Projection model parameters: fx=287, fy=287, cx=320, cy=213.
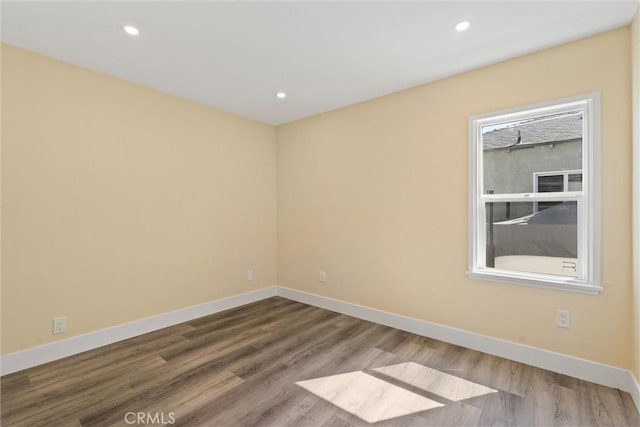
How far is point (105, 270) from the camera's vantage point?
2.71 m

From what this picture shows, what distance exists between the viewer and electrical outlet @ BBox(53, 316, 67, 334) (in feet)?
7.98

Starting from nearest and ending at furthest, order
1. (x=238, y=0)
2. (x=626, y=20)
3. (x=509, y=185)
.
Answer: (x=238, y=0)
(x=626, y=20)
(x=509, y=185)

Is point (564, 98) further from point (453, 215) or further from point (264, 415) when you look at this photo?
point (264, 415)

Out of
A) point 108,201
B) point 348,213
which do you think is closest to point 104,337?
point 108,201

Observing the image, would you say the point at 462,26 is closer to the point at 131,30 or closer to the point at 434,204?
the point at 434,204

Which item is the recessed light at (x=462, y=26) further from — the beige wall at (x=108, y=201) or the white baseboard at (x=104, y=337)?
the white baseboard at (x=104, y=337)

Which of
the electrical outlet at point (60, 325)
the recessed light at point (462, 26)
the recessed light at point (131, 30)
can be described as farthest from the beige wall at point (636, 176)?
the electrical outlet at point (60, 325)

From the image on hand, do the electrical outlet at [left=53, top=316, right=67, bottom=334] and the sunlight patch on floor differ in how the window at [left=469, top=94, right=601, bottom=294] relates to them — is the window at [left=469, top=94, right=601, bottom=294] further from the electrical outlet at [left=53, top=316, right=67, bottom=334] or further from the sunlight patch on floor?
the electrical outlet at [left=53, top=316, right=67, bottom=334]

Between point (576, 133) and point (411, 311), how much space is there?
2101mm

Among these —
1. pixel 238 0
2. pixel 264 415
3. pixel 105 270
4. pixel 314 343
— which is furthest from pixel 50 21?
pixel 314 343

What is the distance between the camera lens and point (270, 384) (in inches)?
82.8

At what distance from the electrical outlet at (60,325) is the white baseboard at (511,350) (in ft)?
8.79

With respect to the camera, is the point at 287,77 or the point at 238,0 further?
the point at 287,77

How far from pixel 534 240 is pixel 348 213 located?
185cm
